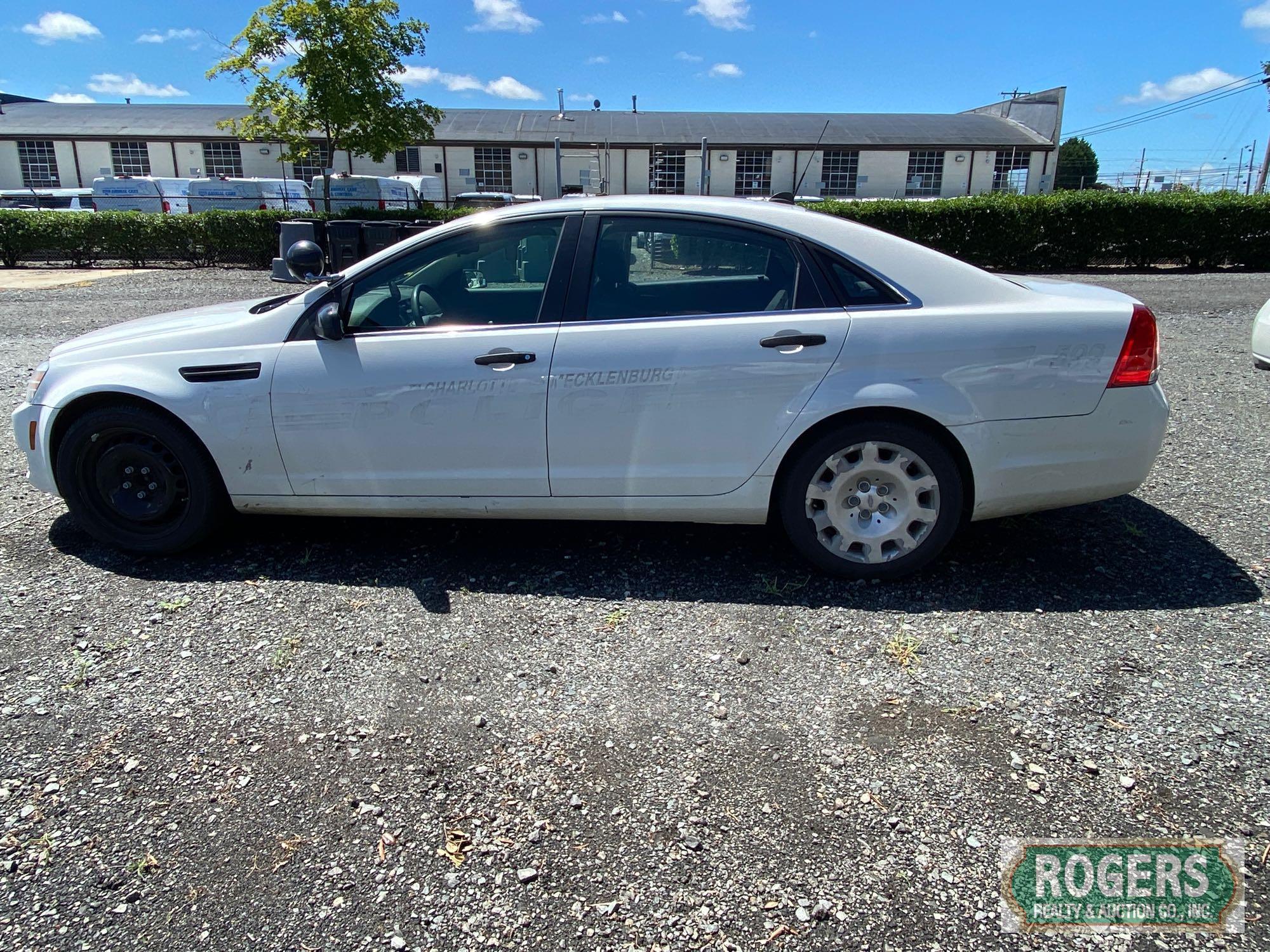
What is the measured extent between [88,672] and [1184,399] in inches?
313

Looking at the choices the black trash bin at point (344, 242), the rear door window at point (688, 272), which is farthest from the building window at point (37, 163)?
the rear door window at point (688, 272)

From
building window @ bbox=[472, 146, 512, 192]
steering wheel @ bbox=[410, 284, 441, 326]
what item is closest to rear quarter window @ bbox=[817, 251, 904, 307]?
steering wheel @ bbox=[410, 284, 441, 326]

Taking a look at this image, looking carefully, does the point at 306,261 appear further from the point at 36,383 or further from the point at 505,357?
the point at 36,383

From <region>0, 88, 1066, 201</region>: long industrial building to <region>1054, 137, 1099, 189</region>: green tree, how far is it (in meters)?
17.6

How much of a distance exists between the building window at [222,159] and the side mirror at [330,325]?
43139mm

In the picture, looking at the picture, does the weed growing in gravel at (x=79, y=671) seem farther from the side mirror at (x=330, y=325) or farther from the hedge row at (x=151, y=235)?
the hedge row at (x=151, y=235)

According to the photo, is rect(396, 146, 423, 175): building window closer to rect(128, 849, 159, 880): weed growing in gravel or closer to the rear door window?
the rear door window

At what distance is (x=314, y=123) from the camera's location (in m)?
21.4

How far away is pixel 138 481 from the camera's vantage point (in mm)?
4227

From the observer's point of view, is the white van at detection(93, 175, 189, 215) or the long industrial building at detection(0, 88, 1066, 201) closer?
the white van at detection(93, 175, 189, 215)

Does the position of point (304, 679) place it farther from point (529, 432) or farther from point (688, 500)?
point (688, 500)

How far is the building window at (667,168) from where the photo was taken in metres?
39.8

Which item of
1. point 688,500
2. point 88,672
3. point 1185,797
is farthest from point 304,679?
point 1185,797

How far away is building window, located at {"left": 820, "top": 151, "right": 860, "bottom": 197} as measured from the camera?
41.2 meters
